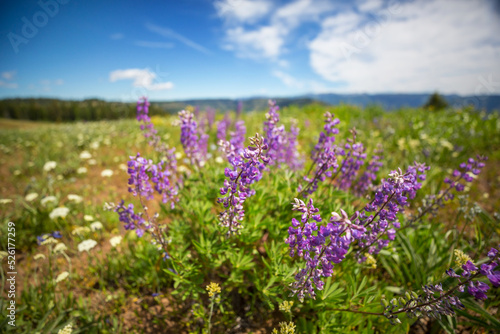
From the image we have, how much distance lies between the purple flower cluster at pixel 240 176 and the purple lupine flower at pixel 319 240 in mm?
454

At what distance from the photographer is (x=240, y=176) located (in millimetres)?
1892

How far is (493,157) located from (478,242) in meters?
6.89

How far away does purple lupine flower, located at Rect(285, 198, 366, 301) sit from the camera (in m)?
1.40

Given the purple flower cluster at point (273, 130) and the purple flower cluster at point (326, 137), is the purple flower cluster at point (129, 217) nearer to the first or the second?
the purple flower cluster at point (273, 130)

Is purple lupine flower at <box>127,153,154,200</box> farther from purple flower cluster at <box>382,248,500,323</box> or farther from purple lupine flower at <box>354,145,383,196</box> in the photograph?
purple lupine flower at <box>354,145,383,196</box>

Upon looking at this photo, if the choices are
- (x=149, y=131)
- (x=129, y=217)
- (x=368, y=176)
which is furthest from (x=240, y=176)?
(x=368, y=176)

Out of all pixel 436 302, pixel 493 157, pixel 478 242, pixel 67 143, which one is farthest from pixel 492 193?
pixel 67 143

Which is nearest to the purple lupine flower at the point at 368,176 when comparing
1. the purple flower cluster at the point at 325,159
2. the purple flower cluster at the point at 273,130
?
the purple flower cluster at the point at 325,159

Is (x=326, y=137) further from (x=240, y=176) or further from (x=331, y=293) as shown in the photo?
(x=331, y=293)

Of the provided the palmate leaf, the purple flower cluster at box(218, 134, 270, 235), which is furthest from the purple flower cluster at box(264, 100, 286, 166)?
the palmate leaf

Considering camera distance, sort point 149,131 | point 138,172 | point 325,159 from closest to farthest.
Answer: point 138,172
point 325,159
point 149,131

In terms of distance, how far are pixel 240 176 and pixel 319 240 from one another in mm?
812

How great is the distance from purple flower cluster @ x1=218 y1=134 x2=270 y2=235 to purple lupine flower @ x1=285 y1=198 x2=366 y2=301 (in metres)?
0.45

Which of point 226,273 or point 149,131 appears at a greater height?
point 149,131
